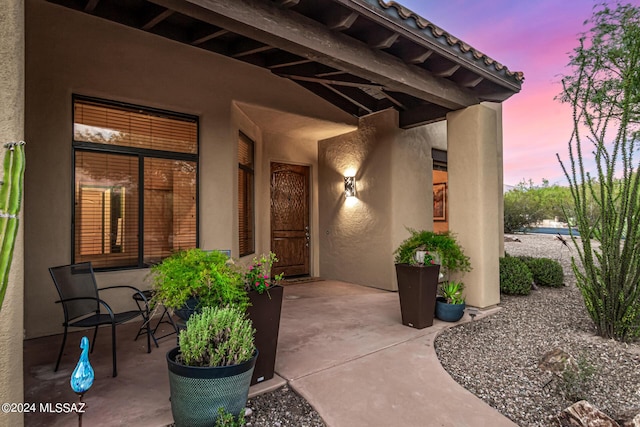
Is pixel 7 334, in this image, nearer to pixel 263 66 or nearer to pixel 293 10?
pixel 293 10

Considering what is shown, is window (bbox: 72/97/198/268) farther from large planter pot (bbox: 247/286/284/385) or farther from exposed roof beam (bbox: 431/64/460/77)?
exposed roof beam (bbox: 431/64/460/77)

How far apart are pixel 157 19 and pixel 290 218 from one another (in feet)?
13.8

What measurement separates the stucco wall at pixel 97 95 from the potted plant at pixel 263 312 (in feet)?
7.72

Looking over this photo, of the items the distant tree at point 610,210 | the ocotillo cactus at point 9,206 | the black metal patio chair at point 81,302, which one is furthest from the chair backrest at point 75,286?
the distant tree at point 610,210

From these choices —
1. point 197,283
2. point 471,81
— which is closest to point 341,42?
Answer: point 471,81

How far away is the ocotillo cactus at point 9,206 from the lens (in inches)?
43.9

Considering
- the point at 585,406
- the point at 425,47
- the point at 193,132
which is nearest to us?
the point at 585,406

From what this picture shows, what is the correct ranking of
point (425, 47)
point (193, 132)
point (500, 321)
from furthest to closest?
point (193, 132)
point (500, 321)
point (425, 47)

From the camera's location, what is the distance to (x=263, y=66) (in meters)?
5.22

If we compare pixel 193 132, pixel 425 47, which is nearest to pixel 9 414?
pixel 193 132

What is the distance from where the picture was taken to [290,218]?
711cm

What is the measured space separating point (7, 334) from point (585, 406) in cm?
315

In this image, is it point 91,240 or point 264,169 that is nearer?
point 91,240

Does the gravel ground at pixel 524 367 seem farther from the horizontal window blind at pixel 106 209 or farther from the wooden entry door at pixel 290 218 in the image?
the wooden entry door at pixel 290 218
